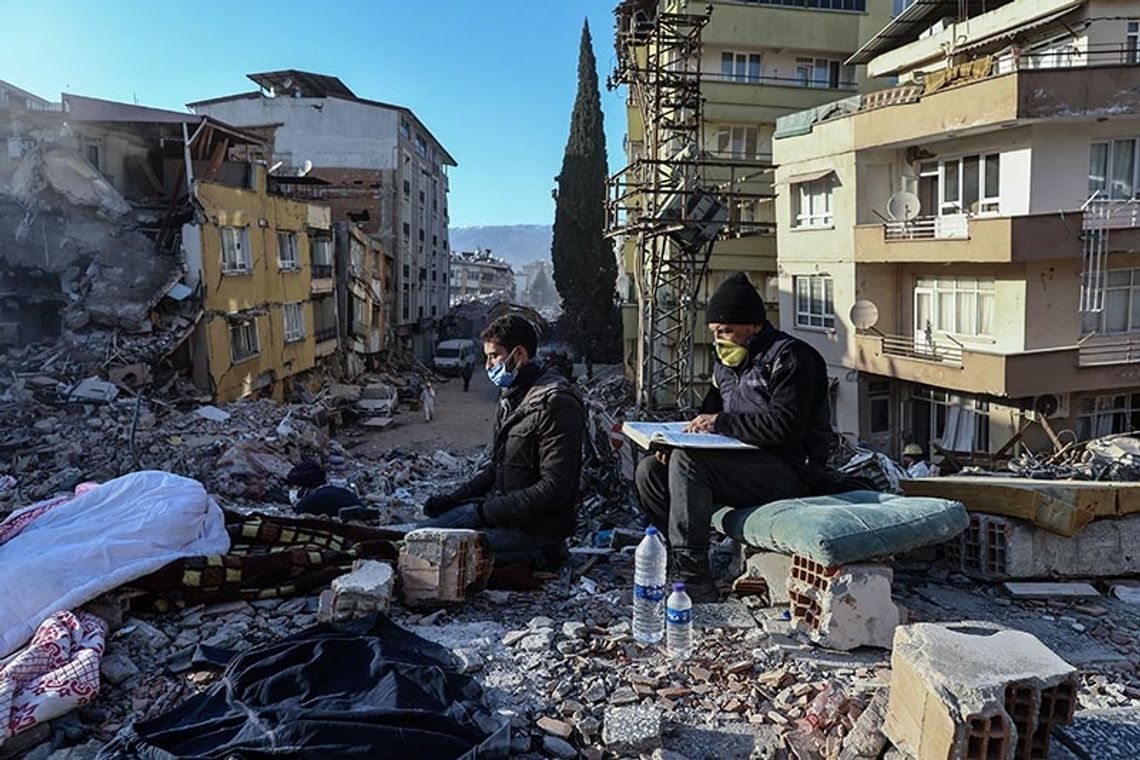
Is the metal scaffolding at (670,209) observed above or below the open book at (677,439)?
above

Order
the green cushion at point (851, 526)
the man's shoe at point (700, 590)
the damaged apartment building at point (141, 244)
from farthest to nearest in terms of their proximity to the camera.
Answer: the damaged apartment building at point (141, 244) → the man's shoe at point (700, 590) → the green cushion at point (851, 526)

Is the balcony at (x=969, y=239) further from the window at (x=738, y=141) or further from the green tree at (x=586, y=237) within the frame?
the green tree at (x=586, y=237)

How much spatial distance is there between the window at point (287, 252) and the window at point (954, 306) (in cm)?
1940

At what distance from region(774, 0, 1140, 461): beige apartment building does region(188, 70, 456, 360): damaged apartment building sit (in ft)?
81.2

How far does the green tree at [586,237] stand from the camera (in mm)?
39844

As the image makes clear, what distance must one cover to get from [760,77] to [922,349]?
1333 cm

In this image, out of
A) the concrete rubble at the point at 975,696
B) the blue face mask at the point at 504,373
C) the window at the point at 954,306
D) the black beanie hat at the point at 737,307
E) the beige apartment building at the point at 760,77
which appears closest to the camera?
the concrete rubble at the point at 975,696

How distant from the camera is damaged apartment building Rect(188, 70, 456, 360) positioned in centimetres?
3962

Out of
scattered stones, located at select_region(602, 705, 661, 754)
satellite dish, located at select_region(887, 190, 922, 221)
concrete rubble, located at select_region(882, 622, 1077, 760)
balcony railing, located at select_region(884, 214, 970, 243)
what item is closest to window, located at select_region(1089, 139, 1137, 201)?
balcony railing, located at select_region(884, 214, 970, 243)

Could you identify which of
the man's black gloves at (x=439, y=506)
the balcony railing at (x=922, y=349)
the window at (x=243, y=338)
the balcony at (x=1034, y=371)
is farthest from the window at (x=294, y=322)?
the man's black gloves at (x=439, y=506)

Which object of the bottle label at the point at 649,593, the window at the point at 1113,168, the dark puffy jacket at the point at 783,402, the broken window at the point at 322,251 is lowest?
the bottle label at the point at 649,593

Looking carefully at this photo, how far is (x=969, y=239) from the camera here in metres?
17.9

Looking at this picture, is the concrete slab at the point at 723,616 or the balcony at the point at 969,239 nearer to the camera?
the concrete slab at the point at 723,616

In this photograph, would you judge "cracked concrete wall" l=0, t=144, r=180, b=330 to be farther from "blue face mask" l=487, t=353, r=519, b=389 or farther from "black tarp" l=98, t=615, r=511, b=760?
"black tarp" l=98, t=615, r=511, b=760
